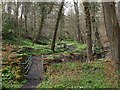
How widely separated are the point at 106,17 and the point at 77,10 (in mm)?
29161

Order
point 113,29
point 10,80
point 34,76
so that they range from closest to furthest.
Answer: point 113,29 < point 10,80 < point 34,76

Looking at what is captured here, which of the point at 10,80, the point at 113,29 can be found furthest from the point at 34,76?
the point at 113,29

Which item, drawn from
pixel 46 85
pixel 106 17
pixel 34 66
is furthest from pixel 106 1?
pixel 34 66

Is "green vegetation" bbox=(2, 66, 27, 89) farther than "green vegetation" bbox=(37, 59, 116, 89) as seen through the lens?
Yes

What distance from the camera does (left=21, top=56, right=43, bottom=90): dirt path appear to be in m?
14.1

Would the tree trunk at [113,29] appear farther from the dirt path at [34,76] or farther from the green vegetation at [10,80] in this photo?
the green vegetation at [10,80]

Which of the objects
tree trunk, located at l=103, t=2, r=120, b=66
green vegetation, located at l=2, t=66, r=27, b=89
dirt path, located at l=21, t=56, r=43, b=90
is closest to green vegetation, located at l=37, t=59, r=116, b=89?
dirt path, located at l=21, t=56, r=43, b=90

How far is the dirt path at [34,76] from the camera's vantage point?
554 inches

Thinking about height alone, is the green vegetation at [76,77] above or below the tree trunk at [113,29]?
below

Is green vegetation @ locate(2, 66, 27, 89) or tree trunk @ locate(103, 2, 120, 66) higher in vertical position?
tree trunk @ locate(103, 2, 120, 66)

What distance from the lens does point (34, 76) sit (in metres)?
16.8

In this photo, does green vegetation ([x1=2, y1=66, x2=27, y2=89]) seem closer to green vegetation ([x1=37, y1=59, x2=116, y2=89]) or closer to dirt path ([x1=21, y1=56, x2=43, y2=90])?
dirt path ([x1=21, y1=56, x2=43, y2=90])

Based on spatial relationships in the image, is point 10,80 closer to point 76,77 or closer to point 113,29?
point 76,77

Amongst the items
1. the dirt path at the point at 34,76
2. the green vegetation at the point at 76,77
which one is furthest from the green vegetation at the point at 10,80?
the green vegetation at the point at 76,77
